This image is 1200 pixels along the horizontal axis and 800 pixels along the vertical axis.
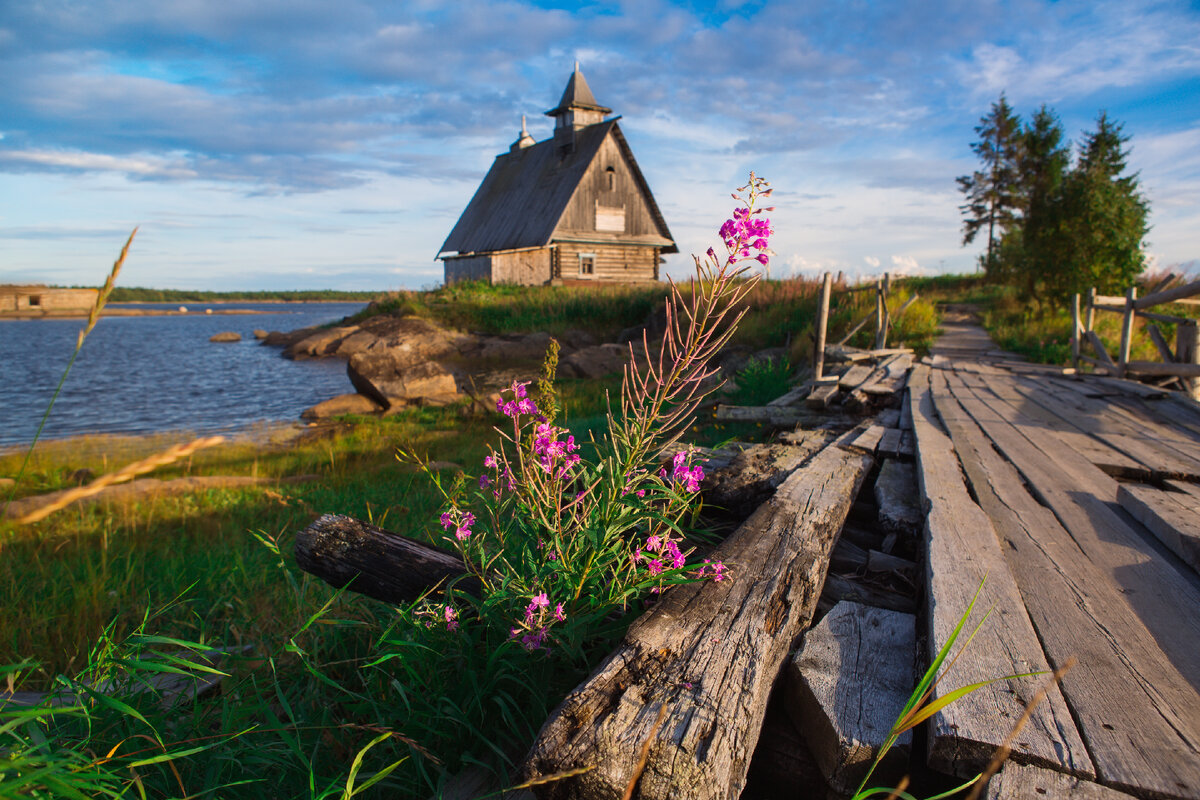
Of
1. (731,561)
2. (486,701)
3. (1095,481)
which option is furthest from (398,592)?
→ (1095,481)

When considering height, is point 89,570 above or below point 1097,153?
below

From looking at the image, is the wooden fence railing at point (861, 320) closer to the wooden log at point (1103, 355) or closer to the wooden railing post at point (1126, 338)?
the wooden log at point (1103, 355)

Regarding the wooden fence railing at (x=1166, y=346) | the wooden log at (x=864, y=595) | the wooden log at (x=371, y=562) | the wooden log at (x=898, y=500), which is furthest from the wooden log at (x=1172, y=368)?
the wooden log at (x=371, y=562)

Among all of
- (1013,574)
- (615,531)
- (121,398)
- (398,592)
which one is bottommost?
(121,398)

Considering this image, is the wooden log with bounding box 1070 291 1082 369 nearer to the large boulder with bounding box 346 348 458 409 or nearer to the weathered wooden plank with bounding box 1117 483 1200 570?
the weathered wooden plank with bounding box 1117 483 1200 570

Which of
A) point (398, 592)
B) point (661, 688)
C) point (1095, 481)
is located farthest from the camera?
point (1095, 481)

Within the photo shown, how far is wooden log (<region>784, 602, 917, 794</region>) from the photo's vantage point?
5.16 feet

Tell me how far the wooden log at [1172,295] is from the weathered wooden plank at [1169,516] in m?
5.64

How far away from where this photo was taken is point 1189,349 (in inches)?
306

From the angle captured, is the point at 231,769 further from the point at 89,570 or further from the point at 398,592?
the point at 89,570

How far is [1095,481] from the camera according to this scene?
139 inches

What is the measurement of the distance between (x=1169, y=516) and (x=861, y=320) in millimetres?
12451

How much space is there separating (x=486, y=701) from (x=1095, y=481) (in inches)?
139

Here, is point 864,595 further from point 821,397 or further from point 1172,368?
point 1172,368
